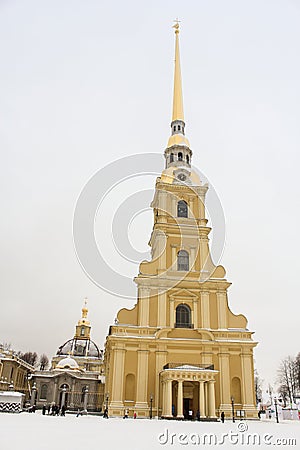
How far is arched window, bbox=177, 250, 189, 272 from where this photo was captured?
123 ft

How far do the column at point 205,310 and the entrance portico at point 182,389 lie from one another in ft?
14.6

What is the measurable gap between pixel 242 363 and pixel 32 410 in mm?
18614

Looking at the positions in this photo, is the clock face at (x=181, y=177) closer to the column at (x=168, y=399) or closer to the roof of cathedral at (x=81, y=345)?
the column at (x=168, y=399)

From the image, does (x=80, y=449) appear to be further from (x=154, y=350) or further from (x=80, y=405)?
(x=80, y=405)

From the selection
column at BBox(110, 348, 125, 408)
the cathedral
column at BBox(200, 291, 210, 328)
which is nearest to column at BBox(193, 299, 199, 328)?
the cathedral

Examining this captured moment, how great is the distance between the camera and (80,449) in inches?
400

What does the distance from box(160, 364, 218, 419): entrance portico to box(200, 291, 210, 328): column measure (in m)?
4.46

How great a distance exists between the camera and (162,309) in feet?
113

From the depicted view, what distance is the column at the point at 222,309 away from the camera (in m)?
34.6

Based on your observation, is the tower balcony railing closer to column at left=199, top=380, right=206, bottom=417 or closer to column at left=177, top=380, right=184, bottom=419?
column at left=199, top=380, right=206, bottom=417

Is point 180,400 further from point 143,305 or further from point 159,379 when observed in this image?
point 143,305

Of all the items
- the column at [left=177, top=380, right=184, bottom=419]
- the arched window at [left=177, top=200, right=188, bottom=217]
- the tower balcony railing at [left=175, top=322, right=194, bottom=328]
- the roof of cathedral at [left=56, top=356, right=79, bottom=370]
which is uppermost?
the arched window at [left=177, top=200, right=188, bottom=217]

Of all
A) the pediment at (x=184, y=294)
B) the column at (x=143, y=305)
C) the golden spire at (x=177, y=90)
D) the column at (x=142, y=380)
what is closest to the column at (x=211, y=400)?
the column at (x=142, y=380)

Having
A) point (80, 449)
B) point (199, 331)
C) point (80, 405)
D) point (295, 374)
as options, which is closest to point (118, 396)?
point (199, 331)
